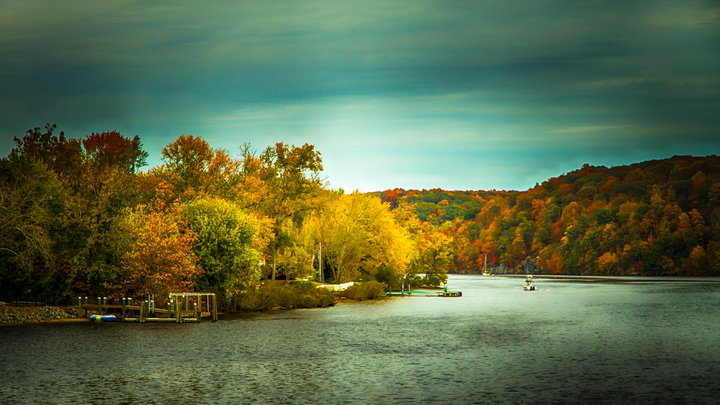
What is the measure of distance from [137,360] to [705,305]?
222 feet

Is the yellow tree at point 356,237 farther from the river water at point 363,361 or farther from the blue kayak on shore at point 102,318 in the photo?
the blue kayak on shore at point 102,318

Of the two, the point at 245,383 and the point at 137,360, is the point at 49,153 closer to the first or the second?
the point at 137,360

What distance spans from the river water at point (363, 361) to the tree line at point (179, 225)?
17.6 ft

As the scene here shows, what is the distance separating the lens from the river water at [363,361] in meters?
26.9

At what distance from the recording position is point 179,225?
6306cm

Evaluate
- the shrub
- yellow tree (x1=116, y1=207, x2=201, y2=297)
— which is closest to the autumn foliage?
yellow tree (x1=116, y1=207, x2=201, y2=297)

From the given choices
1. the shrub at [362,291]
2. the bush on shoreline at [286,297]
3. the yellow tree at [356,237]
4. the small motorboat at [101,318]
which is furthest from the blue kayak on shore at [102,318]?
the yellow tree at [356,237]

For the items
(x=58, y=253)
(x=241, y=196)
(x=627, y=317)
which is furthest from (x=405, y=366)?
(x=241, y=196)

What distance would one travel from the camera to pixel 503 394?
89.0 feet

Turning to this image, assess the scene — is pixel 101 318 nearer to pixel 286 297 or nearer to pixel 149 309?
pixel 149 309

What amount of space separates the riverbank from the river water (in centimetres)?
262

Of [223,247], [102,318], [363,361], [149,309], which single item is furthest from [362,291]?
[363,361]

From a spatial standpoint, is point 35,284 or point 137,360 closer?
point 137,360

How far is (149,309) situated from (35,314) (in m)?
7.74
